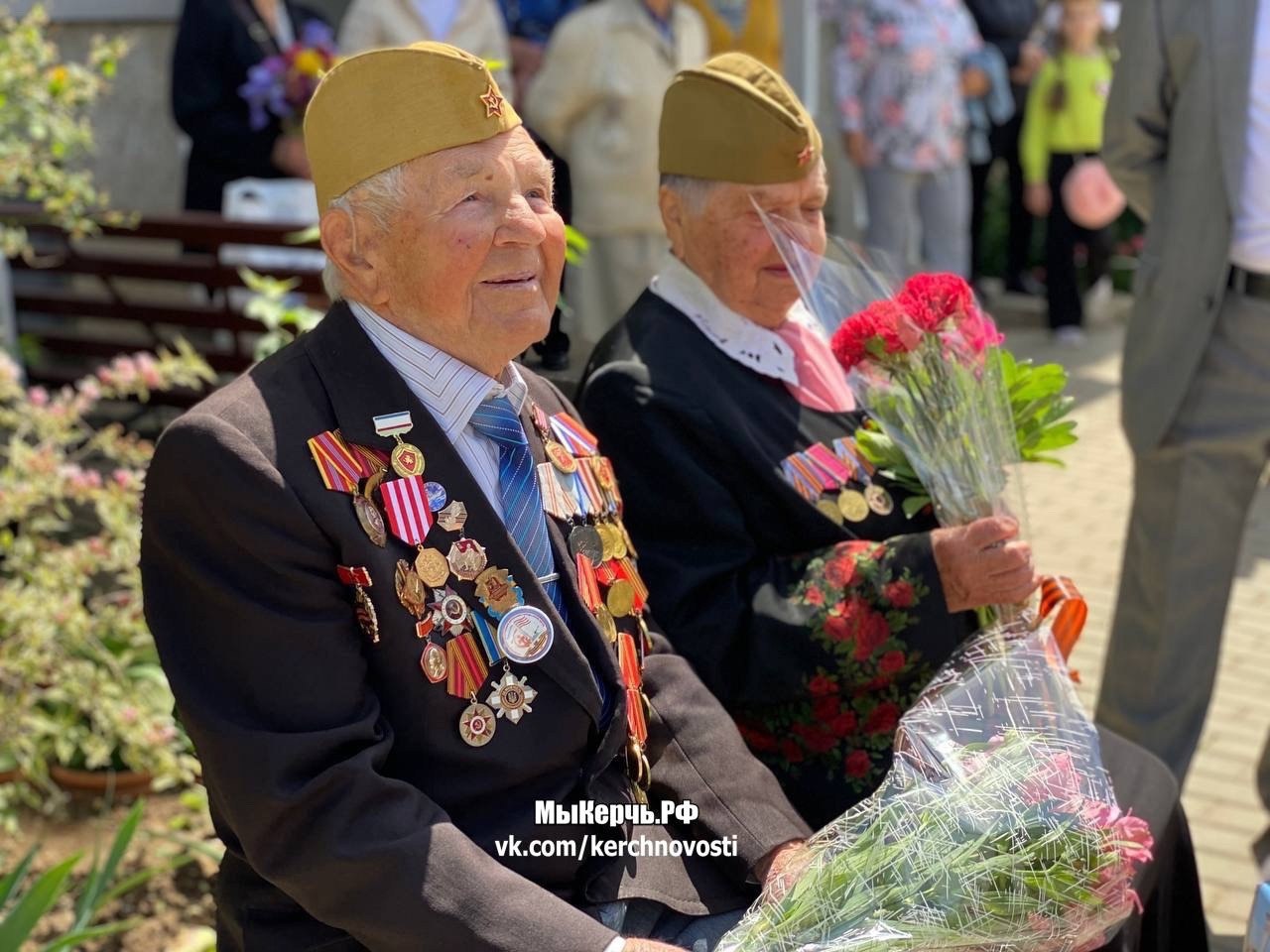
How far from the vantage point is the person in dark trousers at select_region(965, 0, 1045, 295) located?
9297 mm

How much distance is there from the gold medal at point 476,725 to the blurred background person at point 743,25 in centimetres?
532

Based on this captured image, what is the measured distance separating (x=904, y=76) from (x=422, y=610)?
641cm

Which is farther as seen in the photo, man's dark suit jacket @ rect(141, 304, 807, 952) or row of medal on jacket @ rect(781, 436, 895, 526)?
row of medal on jacket @ rect(781, 436, 895, 526)

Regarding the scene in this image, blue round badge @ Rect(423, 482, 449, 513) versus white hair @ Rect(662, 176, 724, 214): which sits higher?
white hair @ Rect(662, 176, 724, 214)

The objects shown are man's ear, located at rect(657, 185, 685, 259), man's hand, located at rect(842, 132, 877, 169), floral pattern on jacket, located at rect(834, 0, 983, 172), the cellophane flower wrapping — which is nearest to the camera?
the cellophane flower wrapping

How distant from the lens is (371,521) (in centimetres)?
190

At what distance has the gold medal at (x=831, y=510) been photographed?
103 inches

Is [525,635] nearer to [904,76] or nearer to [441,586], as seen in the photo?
[441,586]

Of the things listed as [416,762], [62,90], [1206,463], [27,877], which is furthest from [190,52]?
[416,762]

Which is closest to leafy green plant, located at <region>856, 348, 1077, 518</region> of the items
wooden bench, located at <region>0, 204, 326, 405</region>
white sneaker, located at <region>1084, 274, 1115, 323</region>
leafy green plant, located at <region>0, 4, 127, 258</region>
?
leafy green plant, located at <region>0, 4, 127, 258</region>

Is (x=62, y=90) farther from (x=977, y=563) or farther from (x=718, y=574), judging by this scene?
(x=977, y=563)

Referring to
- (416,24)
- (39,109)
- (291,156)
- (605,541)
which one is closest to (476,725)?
(605,541)

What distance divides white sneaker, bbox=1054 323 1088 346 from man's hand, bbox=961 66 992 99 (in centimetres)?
149

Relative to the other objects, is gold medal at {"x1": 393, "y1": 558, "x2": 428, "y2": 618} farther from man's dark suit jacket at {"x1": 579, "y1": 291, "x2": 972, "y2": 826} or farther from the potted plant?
the potted plant
